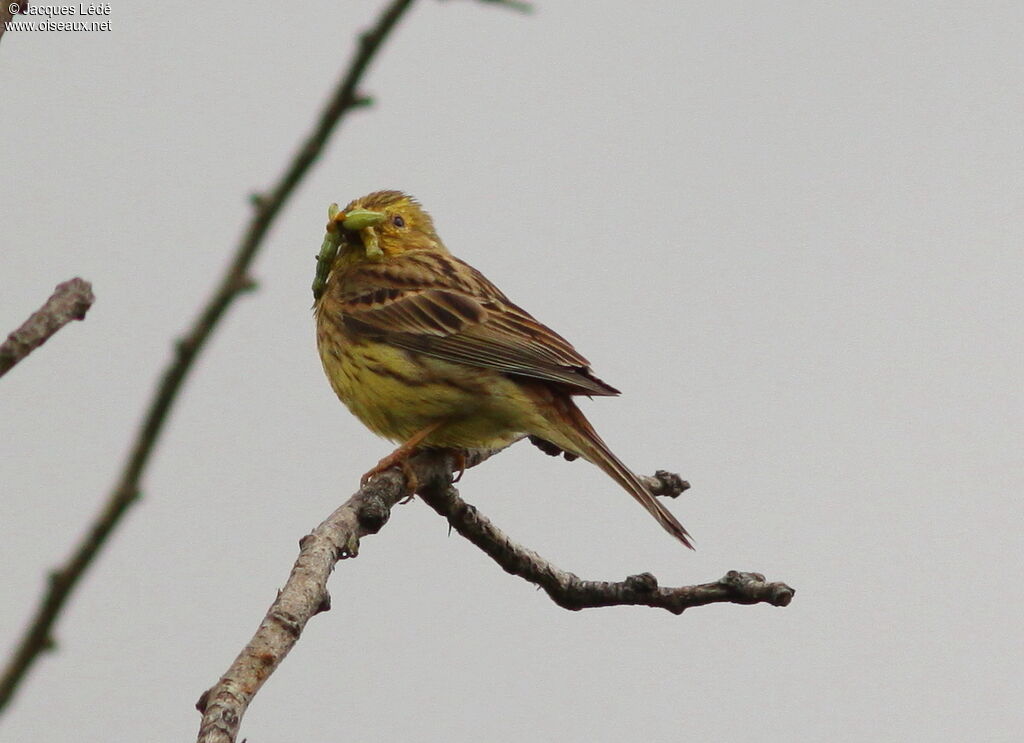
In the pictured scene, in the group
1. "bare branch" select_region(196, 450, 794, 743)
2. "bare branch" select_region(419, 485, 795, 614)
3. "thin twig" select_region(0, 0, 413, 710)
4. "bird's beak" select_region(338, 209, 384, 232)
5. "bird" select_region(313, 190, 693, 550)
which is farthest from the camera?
"bird's beak" select_region(338, 209, 384, 232)

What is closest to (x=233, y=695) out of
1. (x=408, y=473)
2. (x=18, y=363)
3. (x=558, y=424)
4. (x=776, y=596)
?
(x=18, y=363)

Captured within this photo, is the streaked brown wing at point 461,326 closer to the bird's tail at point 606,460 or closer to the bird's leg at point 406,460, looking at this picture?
the bird's tail at point 606,460

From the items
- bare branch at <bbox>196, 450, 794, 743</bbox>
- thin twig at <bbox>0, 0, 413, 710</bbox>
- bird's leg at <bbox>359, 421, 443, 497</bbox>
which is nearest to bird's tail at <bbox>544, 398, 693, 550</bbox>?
bare branch at <bbox>196, 450, 794, 743</bbox>

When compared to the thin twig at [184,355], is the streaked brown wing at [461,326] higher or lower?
higher

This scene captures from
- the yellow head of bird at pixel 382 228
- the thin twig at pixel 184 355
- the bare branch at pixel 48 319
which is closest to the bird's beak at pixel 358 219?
the yellow head of bird at pixel 382 228

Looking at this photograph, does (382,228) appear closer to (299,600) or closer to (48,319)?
(299,600)

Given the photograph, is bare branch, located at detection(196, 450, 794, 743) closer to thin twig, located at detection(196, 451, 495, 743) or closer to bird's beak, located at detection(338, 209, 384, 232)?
thin twig, located at detection(196, 451, 495, 743)

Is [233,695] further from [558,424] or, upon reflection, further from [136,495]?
[558,424]

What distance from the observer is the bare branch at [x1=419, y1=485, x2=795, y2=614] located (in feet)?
16.1

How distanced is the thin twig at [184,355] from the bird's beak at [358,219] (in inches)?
279

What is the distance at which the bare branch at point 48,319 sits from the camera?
2477 millimetres

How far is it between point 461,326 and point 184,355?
6617 millimetres

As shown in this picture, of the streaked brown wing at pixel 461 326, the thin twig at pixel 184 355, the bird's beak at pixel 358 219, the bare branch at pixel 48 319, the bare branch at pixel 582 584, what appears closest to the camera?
the thin twig at pixel 184 355

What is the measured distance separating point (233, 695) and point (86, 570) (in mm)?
2247
